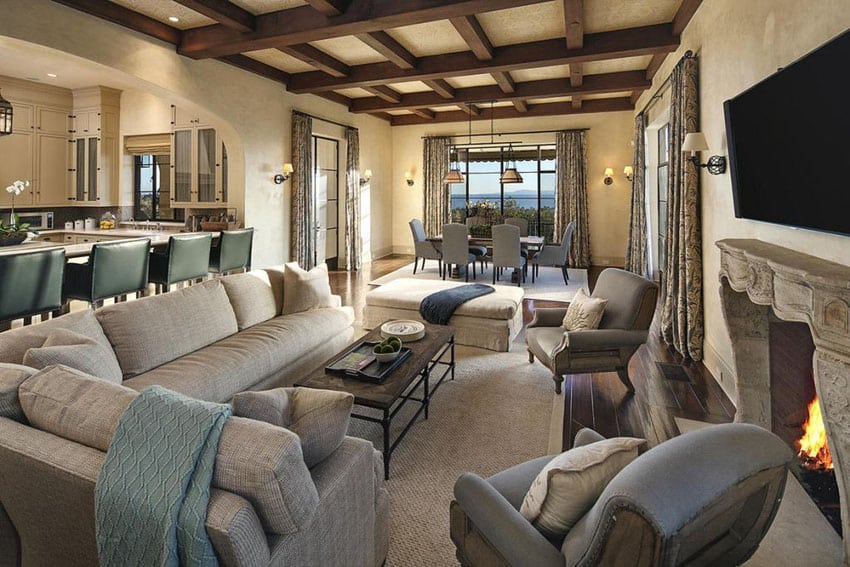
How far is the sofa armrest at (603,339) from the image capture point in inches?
130

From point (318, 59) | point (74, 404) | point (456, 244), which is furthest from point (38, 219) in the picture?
point (74, 404)

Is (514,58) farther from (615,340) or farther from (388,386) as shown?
(388,386)

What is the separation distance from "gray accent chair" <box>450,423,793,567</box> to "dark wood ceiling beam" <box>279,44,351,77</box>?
562 cm

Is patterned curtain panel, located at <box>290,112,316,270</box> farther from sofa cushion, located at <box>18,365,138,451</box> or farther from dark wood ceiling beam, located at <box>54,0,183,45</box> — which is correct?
sofa cushion, located at <box>18,365,138,451</box>

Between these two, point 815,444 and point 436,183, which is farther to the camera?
point 436,183

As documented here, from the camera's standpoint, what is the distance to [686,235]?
13.9 ft

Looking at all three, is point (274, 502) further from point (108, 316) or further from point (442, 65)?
point (442, 65)

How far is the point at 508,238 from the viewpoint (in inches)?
300

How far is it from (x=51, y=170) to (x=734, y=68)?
915 centimetres

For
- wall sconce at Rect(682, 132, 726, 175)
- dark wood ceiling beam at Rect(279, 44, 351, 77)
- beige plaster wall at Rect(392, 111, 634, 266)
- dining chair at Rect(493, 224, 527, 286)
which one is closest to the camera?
wall sconce at Rect(682, 132, 726, 175)

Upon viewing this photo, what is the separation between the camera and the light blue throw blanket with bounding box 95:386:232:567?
113 centimetres

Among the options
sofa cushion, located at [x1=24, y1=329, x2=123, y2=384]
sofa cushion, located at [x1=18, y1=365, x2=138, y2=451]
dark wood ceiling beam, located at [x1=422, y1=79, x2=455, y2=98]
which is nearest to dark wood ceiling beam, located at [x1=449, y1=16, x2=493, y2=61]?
dark wood ceiling beam, located at [x1=422, y1=79, x2=455, y2=98]

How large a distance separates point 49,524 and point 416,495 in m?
1.47

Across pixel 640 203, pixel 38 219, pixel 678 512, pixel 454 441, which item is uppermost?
pixel 640 203
